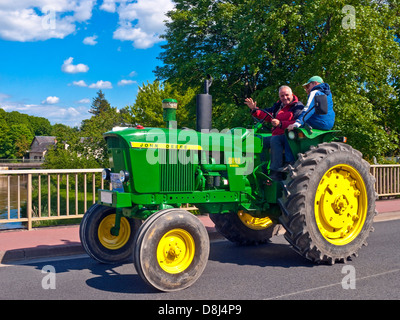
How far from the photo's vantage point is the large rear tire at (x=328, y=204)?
17.6 feet

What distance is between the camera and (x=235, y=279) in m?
4.98

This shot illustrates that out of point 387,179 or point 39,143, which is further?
point 39,143

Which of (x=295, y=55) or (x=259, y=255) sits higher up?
(x=295, y=55)

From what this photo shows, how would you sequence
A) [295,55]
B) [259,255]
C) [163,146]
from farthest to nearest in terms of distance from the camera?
[295,55]
[259,255]
[163,146]

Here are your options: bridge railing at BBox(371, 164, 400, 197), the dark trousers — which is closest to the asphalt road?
the dark trousers

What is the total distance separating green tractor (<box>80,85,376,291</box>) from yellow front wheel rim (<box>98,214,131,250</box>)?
0.01 meters

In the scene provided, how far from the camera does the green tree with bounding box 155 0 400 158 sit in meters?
15.1

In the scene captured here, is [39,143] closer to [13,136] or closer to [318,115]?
[13,136]

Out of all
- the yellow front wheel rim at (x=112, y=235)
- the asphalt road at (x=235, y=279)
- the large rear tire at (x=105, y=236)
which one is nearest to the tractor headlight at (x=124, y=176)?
the large rear tire at (x=105, y=236)

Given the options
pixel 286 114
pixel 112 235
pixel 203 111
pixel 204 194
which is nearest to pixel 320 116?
pixel 286 114

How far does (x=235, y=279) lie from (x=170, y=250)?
0.91m

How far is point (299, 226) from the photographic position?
5316mm

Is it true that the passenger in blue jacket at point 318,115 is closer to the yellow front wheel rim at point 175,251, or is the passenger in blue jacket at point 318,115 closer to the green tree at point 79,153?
the yellow front wheel rim at point 175,251
